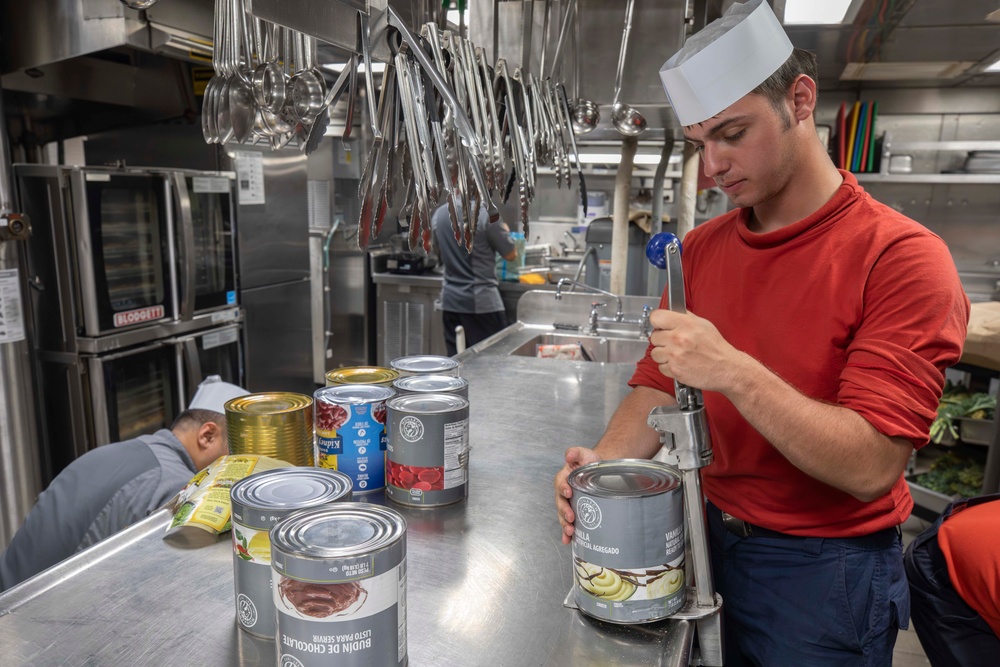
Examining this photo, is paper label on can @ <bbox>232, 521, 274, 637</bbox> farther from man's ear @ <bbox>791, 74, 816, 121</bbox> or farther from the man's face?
man's ear @ <bbox>791, 74, 816, 121</bbox>

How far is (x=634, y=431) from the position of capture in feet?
4.41

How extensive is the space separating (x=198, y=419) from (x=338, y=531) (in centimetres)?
116

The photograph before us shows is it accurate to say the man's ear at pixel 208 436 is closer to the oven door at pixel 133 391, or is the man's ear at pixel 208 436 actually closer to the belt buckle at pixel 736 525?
the belt buckle at pixel 736 525

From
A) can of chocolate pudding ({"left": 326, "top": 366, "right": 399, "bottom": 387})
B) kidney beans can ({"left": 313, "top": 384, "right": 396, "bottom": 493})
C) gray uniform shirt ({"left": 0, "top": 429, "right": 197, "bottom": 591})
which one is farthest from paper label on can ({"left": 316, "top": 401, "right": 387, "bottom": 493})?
gray uniform shirt ({"left": 0, "top": 429, "right": 197, "bottom": 591})

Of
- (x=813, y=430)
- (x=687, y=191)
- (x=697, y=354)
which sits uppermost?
(x=687, y=191)

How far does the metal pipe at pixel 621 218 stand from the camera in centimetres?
381

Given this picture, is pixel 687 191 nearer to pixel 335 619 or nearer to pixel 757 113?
pixel 757 113

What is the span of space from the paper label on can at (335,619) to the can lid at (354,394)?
503 mm

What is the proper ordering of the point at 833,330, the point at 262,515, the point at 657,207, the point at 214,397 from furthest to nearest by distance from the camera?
1. the point at 657,207
2. the point at 214,397
3. the point at 833,330
4. the point at 262,515

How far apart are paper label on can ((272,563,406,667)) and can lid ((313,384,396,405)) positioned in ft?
1.65

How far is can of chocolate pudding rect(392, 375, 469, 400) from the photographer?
1256 millimetres

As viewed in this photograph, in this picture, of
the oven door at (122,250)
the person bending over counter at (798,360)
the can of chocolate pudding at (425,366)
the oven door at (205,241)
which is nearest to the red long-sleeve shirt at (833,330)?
the person bending over counter at (798,360)

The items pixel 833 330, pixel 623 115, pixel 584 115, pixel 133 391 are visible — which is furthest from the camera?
pixel 133 391

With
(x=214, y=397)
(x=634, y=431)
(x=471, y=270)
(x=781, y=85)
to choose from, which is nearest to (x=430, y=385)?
(x=634, y=431)
